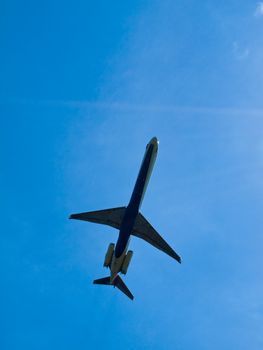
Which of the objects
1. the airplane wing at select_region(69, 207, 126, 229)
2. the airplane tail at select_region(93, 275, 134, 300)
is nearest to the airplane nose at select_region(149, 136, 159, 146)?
the airplane wing at select_region(69, 207, 126, 229)

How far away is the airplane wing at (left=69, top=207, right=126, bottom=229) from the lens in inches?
2489

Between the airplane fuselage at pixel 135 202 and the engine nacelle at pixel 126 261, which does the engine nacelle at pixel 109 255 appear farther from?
the engine nacelle at pixel 126 261

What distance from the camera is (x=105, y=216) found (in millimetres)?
63875

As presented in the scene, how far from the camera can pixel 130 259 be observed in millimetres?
61719

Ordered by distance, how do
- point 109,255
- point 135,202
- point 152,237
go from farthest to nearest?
1. point 152,237
2. point 109,255
3. point 135,202

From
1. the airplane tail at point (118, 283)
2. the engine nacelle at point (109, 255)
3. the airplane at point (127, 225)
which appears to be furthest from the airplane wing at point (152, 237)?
the airplane tail at point (118, 283)

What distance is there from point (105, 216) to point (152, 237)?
25.1 feet

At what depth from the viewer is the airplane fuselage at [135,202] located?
57062 mm

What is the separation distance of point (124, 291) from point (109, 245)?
8.98 meters

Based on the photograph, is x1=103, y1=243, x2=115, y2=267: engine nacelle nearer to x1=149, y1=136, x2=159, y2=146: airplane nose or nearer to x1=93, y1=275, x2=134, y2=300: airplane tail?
x1=93, y1=275, x2=134, y2=300: airplane tail

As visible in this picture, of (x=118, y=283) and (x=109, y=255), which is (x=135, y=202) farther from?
(x=118, y=283)

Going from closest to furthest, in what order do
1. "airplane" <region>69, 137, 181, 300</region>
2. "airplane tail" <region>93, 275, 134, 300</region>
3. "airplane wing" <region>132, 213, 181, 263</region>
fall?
1. "airplane" <region>69, 137, 181, 300</region>
2. "airplane wing" <region>132, 213, 181, 263</region>
3. "airplane tail" <region>93, 275, 134, 300</region>

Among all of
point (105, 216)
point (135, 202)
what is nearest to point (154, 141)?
point (135, 202)

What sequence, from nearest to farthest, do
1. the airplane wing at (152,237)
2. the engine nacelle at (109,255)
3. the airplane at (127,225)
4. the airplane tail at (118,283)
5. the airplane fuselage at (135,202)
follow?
the airplane fuselage at (135,202)
the airplane at (127,225)
the engine nacelle at (109,255)
the airplane wing at (152,237)
the airplane tail at (118,283)
